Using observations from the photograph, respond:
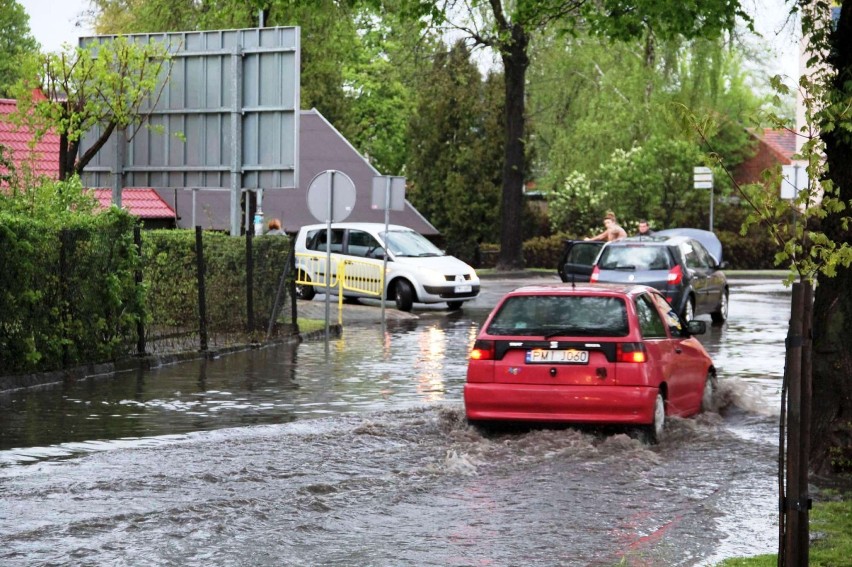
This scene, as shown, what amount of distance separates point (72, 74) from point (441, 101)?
2925 centimetres

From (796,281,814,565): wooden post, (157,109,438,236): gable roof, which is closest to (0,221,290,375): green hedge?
(796,281,814,565): wooden post

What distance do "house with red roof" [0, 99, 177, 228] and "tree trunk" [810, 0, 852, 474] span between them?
2541cm

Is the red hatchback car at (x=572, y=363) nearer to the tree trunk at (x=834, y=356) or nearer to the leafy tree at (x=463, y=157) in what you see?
the tree trunk at (x=834, y=356)

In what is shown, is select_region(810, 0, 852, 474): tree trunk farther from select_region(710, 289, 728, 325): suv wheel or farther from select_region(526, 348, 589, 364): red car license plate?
select_region(710, 289, 728, 325): suv wheel

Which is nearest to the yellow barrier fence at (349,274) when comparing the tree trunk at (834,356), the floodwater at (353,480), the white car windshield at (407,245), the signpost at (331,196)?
the white car windshield at (407,245)

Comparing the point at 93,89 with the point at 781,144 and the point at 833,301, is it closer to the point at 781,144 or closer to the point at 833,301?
the point at 833,301

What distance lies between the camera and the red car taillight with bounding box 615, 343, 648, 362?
1301cm

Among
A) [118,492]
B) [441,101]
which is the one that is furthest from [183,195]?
[118,492]

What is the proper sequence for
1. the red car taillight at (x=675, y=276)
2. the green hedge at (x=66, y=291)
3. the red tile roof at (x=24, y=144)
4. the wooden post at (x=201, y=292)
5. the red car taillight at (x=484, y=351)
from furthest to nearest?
the red tile roof at (x=24, y=144) < the red car taillight at (x=675, y=276) < the wooden post at (x=201, y=292) < the green hedge at (x=66, y=291) < the red car taillight at (x=484, y=351)

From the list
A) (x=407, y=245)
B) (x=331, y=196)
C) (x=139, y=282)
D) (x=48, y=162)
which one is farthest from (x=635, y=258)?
(x=48, y=162)

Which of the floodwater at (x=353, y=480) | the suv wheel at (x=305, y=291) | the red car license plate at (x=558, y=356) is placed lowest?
the floodwater at (x=353, y=480)

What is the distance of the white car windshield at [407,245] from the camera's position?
107 feet

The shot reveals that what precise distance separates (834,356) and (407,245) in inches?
868

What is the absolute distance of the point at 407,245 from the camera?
32938mm
